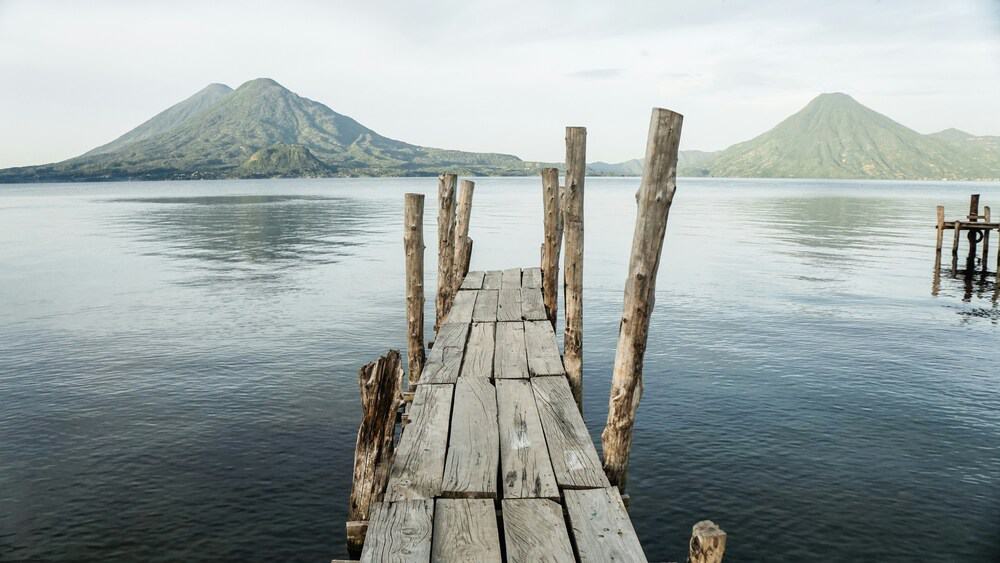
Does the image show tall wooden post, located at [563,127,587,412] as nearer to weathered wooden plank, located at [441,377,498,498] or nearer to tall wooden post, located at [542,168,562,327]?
tall wooden post, located at [542,168,562,327]

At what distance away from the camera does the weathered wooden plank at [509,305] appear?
12.2 meters

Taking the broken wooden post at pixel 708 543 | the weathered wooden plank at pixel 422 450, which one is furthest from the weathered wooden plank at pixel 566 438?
the broken wooden post at pixel 708 543

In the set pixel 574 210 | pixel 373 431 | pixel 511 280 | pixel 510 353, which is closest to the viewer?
pixel 373 431

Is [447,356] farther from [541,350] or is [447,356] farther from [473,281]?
[473,281]

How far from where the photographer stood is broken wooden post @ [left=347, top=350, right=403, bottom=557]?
6773 millimetres

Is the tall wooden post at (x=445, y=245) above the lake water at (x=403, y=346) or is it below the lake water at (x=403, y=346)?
above

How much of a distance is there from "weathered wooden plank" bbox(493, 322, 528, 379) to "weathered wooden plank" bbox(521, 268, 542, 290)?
4.05 metres

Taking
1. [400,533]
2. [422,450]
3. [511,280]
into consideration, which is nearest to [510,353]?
[422,450]

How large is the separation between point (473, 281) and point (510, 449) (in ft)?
34.6

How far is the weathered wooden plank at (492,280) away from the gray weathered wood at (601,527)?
34.0 ft

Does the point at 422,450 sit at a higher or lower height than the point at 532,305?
lower

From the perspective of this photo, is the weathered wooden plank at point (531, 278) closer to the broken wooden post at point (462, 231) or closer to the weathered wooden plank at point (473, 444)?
the broken wooden post at point (462, 231)

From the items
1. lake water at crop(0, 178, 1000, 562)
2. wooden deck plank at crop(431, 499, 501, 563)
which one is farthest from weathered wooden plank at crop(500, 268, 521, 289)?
wooden deck plank at crop(431, 499, 501, 563)

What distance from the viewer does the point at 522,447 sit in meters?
6.42
